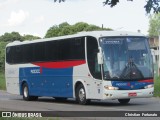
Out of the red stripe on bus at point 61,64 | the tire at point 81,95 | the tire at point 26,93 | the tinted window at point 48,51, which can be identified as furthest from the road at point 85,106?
the tire at point 26,93

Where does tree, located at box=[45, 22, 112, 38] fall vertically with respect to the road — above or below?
above

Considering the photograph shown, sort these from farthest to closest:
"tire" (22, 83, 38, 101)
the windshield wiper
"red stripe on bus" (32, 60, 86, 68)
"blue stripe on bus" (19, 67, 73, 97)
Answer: "tire" (22, 83, 38, 101) < "blue stripe on bus" (19, 67, 73, 97) < "red stripe on bus" (32, 60, 86, 68) < the windshield wiper

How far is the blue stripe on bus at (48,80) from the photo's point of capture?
76.4 feet

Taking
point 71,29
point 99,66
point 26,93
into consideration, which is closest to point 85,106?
point 99,66

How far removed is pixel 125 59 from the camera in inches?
818

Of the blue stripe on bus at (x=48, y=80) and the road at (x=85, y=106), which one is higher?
the blue stripe on bus at (x=48, y=80)

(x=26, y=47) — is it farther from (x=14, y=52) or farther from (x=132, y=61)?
(x=132, y=61)

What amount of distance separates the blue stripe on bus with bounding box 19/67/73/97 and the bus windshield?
270 centimetres

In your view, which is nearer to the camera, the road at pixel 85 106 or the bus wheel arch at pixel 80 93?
the road at pixel 85 106

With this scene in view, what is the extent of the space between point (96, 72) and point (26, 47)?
7.37 metres

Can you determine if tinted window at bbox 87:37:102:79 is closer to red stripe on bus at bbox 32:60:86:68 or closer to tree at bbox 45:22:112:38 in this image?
red stripe on bus at bbox 32:60:86:68

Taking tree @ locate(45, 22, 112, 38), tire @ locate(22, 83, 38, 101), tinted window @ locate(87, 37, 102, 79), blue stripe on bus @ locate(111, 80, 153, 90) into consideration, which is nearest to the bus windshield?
blue stripe on bus @ locate(111, 80, 153, 90)

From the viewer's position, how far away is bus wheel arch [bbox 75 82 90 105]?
71.9 feet

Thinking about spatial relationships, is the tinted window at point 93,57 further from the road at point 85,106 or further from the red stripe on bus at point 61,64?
the road at point 85,106
